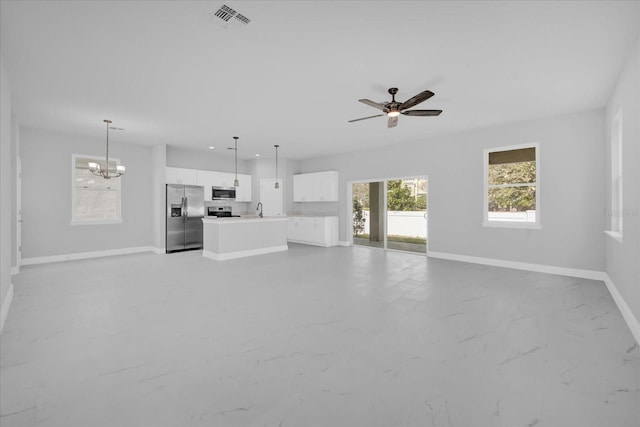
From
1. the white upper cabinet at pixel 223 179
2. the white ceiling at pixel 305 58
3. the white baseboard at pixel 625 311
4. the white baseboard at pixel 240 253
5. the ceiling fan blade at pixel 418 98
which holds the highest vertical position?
the white ceiling at pixel 305 58

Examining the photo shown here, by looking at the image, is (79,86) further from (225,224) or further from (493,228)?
(493,228)

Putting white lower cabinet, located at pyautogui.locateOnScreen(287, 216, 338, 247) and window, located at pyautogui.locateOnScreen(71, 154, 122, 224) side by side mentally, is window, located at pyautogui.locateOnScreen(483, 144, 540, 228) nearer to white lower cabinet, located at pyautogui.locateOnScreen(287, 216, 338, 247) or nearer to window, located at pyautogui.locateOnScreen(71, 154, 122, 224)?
white lower cabinet, located at pyautogui.locateOnScreen(287, 216, 338, 247)

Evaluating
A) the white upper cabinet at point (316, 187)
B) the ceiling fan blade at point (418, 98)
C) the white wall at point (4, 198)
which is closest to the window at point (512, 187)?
the ceiling fan blade at point (418, 98)

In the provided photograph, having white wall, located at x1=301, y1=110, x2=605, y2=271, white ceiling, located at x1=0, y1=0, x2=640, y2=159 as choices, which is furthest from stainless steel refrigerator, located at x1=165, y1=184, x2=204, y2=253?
white wall, located at x1=301, y1=110, x2=605, y2=271

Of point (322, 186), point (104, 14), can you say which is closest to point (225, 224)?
point (322, 186)

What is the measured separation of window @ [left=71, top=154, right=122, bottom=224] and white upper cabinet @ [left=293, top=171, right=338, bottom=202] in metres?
4.76

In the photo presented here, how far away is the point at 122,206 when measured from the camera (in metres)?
7.10

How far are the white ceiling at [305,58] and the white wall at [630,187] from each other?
248 millimetres

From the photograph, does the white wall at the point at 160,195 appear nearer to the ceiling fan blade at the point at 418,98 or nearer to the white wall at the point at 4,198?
the white wall at the point at 4,198

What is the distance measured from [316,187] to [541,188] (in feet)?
18.0

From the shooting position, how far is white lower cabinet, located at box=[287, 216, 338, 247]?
8.44 meters

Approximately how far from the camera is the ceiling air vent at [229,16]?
235cm

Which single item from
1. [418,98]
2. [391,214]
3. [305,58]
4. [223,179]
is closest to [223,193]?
[223,179]

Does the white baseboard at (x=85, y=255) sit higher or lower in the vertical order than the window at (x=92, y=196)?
lower
